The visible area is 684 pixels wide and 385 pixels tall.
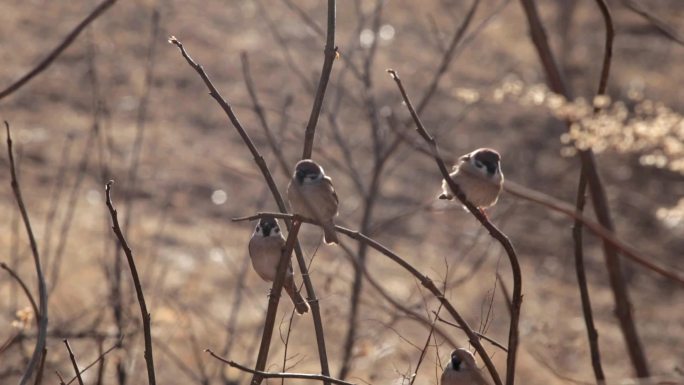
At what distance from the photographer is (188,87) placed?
1191 centimetres

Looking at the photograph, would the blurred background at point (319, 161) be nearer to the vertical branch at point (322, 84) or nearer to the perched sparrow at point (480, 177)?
the perched sparrow at point (480, 177)

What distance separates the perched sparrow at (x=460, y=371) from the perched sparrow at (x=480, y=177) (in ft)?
3.97

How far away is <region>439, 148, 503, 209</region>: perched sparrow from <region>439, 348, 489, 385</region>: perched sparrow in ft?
3.97

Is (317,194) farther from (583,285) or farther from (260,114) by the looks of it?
(583,285)

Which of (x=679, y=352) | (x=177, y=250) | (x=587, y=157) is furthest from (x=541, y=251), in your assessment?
(x=587, y=157)

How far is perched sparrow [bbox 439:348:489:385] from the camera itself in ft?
6.28

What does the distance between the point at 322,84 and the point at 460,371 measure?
2.13 feet

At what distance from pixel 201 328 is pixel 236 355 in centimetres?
60

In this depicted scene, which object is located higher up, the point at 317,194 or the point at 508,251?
the point at 317,194

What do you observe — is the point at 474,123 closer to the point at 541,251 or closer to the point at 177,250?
the point at 541,251

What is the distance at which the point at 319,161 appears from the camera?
28.6ft

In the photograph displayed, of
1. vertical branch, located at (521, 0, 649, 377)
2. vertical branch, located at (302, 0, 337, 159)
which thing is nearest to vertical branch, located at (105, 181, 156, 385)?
vertical branch, located at (302, 0, 337, 159)

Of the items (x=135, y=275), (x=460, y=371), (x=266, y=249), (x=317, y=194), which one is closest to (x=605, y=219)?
(x=317, y=194)

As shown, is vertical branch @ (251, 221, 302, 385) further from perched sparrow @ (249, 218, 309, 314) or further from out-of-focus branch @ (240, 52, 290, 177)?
perched sparrow @ (249, 218, 309, 314)
